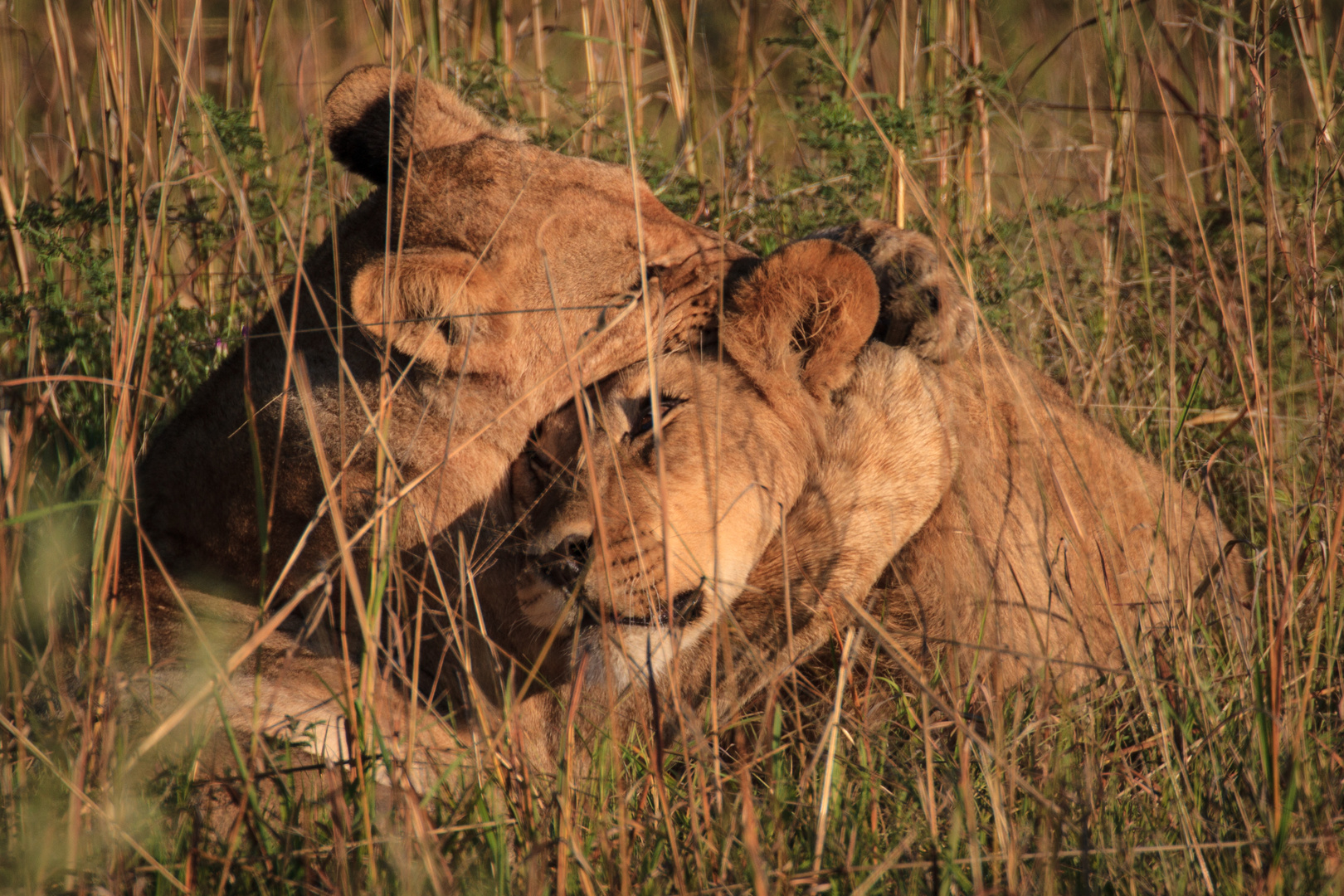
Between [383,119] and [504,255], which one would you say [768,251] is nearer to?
[383,119]

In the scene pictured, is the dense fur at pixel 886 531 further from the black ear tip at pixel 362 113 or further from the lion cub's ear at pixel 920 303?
the black ear tip at pixel 362 113

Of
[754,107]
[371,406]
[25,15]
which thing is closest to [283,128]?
[25,15]

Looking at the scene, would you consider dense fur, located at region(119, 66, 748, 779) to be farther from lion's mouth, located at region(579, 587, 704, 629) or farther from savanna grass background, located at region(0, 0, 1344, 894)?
lion's mouth, located at region(579, 587, 704, 629)

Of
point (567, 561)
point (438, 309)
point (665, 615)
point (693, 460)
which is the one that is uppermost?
point (438, 309)

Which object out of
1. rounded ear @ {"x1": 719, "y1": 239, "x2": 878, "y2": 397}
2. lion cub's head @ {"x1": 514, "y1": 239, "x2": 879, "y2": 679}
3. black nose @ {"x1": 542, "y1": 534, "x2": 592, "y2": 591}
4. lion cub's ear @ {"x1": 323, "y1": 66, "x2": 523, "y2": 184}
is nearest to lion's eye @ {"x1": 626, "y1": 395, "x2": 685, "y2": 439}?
lion cub's head @ {"x1": 514, "y1": 239, "x2": 879, "y2": 679}

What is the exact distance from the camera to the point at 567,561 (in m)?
2.32

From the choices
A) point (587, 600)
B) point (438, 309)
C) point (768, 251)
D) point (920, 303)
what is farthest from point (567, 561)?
point (768, 251)

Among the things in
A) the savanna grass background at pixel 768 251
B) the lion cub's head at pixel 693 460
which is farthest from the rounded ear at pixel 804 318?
the savanna grass background at pixel 768 251

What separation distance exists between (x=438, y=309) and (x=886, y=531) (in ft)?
3.45

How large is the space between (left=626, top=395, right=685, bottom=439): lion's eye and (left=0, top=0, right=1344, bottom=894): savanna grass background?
0.60 meters

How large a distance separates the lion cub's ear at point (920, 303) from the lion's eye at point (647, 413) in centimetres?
55

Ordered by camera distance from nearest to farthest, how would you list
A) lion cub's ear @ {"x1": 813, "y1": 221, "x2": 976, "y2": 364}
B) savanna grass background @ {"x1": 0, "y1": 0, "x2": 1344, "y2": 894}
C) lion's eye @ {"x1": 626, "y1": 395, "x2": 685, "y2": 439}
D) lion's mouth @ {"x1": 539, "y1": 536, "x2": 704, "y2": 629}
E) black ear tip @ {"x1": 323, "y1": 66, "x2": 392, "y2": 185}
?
savanna grass background @ {"x1": 0, "y1": 0, "x2": 1344, "y2": 894} → lion's mouth @ {"x1": 539, "y1": 536, "x2": 704, "y2": 629} → lion's eye @ {"x1": 626, "y1": 395, "x2": 685, "y2": 439} → lion cub's ear @ {"x1": 813, "y1": 221, "x2": 976, "y2": 364} → black ear tip @ {"x1": 323, "y1": 66, "x2": 392, "y2": 185}

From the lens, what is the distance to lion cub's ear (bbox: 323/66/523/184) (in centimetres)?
304

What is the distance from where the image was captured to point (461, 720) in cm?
269
